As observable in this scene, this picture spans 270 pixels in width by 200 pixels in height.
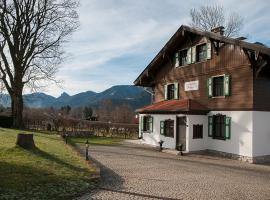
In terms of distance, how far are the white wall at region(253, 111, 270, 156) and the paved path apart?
1555mm

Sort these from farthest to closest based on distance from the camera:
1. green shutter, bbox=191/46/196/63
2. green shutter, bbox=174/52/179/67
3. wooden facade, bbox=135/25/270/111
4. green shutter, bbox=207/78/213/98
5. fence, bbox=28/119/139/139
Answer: fence, bbox=28/119/139/139 → green shutter, bbox=174/52/179/67 → green shutter, bbox=191/46/196/63 → green shutter, bbox=207/78/213/98 → wooden facade, bbox=135/25/270/111

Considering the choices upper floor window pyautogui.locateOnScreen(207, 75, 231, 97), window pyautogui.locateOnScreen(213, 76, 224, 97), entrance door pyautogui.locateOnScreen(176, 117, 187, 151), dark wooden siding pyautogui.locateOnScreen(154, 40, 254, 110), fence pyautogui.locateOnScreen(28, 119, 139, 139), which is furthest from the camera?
fence pyautogui.locateOnScreen(28, 119, 139, 139)

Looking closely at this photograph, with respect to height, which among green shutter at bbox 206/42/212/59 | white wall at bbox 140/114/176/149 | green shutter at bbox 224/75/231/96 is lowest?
white wall at bbox 140/114/176/149

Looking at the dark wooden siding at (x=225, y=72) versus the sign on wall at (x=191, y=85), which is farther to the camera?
the sign on wall at (x=191, y=85)

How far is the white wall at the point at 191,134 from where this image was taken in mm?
21672

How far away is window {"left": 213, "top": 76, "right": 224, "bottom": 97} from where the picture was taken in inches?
838

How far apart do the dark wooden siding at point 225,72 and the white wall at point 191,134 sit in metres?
0.96

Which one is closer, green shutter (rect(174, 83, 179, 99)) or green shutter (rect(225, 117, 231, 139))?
green shutter (rect(225, 117, 231, 139))

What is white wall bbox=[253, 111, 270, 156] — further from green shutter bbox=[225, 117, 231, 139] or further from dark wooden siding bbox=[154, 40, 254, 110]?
green shutter bbox=[225, 117, 231, 139]

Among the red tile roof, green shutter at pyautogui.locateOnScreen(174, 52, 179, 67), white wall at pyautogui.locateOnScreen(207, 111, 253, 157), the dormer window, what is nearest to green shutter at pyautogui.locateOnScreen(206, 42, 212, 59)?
the dormer window

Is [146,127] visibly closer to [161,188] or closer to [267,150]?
[267,150]

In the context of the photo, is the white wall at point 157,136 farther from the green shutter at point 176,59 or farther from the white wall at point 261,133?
the white wall at point 261,133

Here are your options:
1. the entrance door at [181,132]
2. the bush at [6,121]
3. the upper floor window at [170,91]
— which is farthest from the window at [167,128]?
the bush at [6,121]

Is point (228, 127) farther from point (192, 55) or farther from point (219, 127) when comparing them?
point (192, 55)
